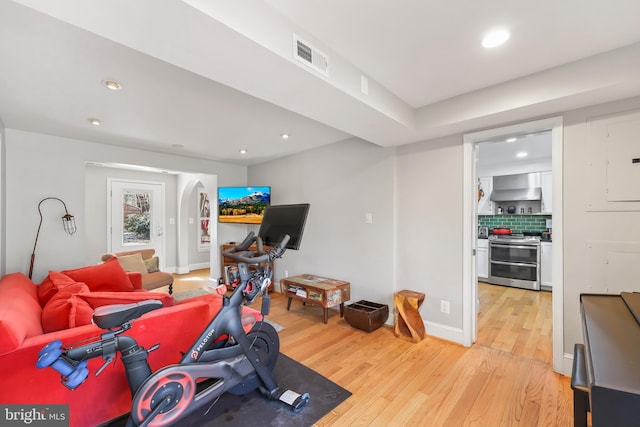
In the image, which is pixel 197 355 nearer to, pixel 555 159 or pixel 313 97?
pixel 313 97

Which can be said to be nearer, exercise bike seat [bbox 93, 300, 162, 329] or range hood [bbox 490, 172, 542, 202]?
exercise bike seat [bbox 93, 300, 162, 329]

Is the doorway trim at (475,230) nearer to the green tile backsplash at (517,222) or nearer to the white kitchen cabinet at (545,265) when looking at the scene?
the white kitchen cabinet at (545,265)

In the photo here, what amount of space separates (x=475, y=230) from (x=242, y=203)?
3653 mm

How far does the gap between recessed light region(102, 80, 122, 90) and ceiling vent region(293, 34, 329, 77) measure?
4.93 feet

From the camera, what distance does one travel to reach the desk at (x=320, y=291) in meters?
3.27

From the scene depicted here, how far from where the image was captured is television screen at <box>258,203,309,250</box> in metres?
2.04

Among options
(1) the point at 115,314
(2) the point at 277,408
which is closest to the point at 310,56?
(1) the point at 115,314

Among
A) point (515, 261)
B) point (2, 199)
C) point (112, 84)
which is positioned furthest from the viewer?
point (515, 261)

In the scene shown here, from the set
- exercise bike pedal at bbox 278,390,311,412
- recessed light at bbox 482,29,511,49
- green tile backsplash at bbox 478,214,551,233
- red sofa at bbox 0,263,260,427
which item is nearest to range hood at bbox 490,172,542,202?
green tile backsplash at bbox 478,214,551,233

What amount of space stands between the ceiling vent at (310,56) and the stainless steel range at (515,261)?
15.8 ft

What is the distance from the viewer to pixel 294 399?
1.84 m

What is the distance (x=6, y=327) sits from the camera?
128 centimetres

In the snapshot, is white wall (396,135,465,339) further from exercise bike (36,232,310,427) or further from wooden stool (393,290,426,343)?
exercise bike (36,232,310,427)

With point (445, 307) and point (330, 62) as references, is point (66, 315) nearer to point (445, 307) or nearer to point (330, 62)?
point (330, 62)
